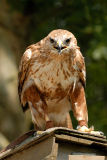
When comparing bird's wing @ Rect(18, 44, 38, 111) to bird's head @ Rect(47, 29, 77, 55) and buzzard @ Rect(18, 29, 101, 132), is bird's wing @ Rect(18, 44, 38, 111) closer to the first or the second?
buzzard @ Rect(18, 29, 101, 132)

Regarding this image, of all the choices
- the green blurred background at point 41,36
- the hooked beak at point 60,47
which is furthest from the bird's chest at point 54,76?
the green blurred background at point 41,36

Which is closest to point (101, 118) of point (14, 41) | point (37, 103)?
point (14, 41)

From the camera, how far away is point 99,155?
15.4ft

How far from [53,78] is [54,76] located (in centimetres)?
3

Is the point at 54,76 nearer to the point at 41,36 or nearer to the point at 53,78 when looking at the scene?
the point at 53,78

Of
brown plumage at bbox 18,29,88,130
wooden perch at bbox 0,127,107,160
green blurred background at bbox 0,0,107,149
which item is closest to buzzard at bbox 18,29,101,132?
brown plumage at bbox 18,29,88,130

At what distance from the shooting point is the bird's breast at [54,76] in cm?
568

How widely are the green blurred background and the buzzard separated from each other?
4.09 meters

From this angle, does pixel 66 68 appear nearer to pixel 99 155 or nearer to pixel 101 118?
pixel 99 155

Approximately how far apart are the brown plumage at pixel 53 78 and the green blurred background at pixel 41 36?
4091 mm

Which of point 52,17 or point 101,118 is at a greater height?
point 52,17

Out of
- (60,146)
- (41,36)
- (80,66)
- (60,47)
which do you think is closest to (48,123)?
(80,66)

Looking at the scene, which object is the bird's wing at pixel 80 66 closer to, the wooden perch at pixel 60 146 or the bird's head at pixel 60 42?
the bird's head at pixel 60 42

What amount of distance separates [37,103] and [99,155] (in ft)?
4.38
